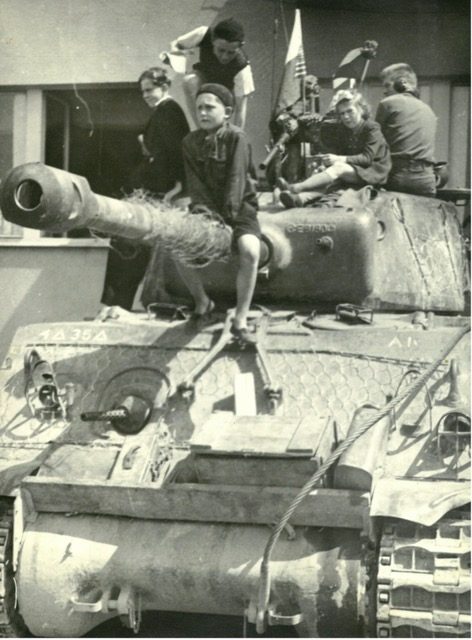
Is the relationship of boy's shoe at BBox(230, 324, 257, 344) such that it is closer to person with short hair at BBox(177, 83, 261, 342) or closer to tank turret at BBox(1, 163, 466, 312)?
person with short hair at BBox(177, 83, 261, 342)

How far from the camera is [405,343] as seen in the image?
21.6 feet

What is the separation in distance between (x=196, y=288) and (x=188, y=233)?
0.98 metres

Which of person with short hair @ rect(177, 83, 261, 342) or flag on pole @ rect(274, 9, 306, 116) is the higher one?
flag on pole @ rect(274, 9, 306, 116)

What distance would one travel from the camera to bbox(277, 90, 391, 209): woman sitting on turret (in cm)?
826

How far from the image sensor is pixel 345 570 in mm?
5355

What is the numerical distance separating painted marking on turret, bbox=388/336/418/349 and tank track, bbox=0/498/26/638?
256cm

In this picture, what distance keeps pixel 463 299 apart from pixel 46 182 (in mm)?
4960

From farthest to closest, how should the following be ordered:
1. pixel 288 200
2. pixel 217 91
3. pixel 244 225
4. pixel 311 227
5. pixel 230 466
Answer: pixel 288 200
pixel 311 227
pixel 217 91
pixel 244 225
pixel 230 466

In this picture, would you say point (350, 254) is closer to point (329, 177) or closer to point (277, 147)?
point (329, 177)

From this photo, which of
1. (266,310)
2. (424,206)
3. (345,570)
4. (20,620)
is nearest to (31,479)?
(20,620)

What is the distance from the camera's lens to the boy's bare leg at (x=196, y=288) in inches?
285

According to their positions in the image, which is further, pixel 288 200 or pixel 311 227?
pixel 288 200

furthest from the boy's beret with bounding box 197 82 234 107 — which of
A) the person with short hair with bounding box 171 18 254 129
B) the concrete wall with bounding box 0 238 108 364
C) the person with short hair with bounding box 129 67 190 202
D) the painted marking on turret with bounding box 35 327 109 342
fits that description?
the concrete wall with bounding box 0 238 108 364

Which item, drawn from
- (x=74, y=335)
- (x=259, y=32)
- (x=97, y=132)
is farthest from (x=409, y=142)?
(x=97, y=132)
